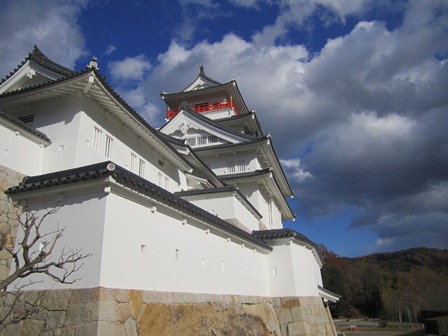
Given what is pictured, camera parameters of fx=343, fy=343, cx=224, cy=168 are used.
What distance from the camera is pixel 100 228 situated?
6289mm

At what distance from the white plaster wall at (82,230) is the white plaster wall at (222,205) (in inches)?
356

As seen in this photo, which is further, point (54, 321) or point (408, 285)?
point (408, 285)

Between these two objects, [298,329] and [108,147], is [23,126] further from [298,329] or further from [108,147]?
[298,329]

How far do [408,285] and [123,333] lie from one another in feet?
184

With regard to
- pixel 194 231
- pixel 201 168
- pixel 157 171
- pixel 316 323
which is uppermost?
pixel 201 168

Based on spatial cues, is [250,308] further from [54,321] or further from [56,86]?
[56,86]

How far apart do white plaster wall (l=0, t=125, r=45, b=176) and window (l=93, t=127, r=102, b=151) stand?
1.43 metres

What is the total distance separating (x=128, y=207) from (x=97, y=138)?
15.0ft

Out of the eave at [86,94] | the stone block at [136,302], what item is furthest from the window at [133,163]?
the stone block at [136,302]

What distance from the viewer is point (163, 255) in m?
7.91

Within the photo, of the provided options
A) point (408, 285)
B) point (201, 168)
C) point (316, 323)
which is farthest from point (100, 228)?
point (408, 285)

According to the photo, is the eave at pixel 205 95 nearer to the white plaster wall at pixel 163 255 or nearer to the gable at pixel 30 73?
the gable at pixel 30 73

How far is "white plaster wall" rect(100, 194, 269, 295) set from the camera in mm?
6477

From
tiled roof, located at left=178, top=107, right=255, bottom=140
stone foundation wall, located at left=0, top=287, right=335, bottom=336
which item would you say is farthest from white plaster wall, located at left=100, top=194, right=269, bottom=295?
tiled roof, located at left=178, top=107, right=255, bottom=140
